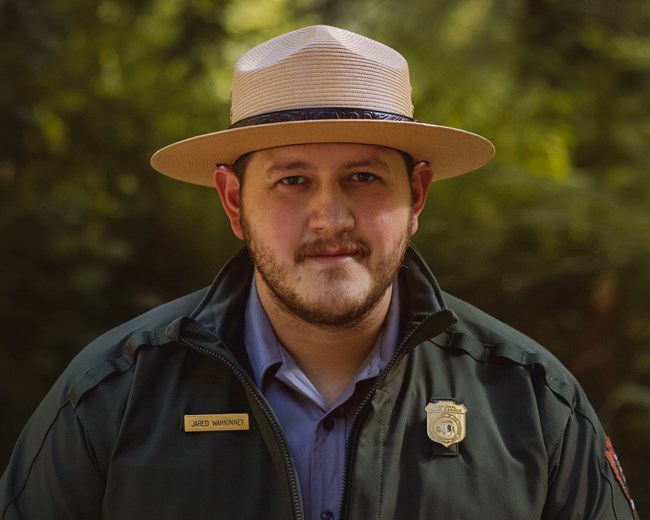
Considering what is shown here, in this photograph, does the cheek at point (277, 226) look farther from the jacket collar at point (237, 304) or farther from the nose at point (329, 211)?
the jacket collar at point (237, 304)

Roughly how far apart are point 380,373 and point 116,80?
409 cm

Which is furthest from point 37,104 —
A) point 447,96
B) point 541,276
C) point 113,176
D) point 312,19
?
point 541,276

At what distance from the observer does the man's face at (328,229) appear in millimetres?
2348

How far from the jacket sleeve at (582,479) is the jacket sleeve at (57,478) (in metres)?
1.08

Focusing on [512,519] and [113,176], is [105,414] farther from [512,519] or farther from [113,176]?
[113,176]

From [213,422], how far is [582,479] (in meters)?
0.89

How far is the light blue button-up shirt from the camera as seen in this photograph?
7.66ft

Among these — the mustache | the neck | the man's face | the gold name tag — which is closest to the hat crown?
the man's face

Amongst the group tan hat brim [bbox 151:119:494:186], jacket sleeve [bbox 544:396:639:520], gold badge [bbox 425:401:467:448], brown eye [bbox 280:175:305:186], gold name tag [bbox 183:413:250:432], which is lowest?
jacket sleeve [bbox 544:396:639:520]

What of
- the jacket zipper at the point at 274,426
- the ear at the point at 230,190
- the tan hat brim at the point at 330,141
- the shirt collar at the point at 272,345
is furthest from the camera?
the ear at the point at 230,190

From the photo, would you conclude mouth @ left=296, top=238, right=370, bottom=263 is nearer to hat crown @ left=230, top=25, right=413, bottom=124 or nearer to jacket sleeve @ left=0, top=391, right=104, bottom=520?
hat crown @ left=230, top=25, right=413, bottom=124

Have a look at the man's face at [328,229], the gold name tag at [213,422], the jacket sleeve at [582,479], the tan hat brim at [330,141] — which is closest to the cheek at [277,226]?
the man's face at [328,229]

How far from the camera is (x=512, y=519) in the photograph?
7.63 ft

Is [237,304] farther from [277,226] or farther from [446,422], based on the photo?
[446,422]
